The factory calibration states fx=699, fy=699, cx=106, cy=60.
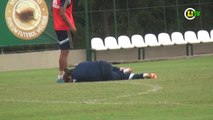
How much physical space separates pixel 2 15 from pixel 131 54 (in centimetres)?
611

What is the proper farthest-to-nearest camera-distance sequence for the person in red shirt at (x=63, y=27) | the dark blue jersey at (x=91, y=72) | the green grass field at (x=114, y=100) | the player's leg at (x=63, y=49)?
the player's leg at (x=63, y=49) < the person in red shirt at (x=63, y=27) < the dark blue jersey at (x=91, y=72) < the green grass field at (x=114, y=100)

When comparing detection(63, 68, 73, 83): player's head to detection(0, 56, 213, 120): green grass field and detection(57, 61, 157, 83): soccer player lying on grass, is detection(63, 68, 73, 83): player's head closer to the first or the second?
detection(57, 61, 157, 83): soccer player lying on grass

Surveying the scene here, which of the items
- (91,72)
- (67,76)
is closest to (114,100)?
(91,72)

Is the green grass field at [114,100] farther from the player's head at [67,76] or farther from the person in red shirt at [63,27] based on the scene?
the person in red shirt at [63,27]

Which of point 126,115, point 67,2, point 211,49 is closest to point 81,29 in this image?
point 211,49

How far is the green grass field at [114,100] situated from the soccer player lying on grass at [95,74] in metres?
0.60

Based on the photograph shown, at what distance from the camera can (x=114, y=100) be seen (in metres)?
11.0

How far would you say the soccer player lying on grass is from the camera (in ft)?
49.2

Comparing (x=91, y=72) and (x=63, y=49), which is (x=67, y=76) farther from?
(x=63, y=49)

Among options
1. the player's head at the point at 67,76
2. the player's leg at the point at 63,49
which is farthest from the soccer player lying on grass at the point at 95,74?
the player's leg at the point at 63,49

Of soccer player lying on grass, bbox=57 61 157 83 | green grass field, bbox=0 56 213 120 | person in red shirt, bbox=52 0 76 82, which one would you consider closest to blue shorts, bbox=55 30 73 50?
person in red shirt, bbox=52 0 76 82

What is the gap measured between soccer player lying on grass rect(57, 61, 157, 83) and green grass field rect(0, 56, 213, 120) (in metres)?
0.60

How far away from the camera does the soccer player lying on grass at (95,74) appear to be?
1501 cm

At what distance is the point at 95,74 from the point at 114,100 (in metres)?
4.15
